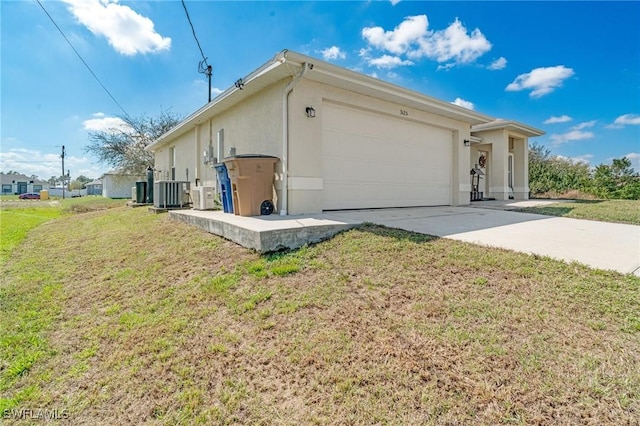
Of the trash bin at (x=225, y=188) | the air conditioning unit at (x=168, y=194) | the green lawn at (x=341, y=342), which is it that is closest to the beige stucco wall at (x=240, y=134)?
the trash bin at (x=225, y=188)

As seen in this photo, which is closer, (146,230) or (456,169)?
(146,230)

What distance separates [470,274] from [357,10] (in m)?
7.91

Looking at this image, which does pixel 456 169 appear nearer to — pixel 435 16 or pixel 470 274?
pixel 435 16

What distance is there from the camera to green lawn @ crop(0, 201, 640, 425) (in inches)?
71.1

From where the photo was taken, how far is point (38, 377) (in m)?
2.50

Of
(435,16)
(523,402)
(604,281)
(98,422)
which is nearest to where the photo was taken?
(523,402)

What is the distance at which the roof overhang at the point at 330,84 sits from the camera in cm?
575

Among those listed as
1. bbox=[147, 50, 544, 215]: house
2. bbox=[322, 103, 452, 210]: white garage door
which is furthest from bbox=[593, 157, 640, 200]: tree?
bbox=[322, 103, 452, 210]: white garage door

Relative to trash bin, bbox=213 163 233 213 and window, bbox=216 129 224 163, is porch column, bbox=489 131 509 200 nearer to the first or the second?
window, bbox=216 129 224 163

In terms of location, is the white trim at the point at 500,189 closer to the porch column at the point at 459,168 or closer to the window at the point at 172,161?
the porch column at the point at 459,168

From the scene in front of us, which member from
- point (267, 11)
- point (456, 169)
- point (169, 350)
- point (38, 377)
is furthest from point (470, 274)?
point (267, 11)

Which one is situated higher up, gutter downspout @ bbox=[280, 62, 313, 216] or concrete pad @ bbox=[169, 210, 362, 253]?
gutter downspout @ bbox=[280, 62, 313, 216]

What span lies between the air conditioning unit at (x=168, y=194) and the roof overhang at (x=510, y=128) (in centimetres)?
1096

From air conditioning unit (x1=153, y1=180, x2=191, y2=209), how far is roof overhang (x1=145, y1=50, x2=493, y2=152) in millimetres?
2481
